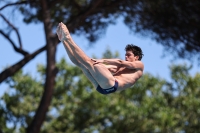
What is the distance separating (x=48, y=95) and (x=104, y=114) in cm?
688

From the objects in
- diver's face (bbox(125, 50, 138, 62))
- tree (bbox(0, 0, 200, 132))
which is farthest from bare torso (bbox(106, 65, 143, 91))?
tree (bbox(0, 0, 200, 132))

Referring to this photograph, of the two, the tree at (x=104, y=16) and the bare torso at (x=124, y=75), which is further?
the tree at (x=104, y=16)

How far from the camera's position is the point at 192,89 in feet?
62.6

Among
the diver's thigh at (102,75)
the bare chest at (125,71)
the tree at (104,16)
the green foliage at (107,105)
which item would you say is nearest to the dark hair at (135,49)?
the bare chest at (125,71)

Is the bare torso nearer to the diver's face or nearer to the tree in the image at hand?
the diver's face

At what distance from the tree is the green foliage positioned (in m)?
5.46

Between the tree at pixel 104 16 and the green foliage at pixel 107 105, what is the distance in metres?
5.46

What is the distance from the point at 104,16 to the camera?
46.2ft

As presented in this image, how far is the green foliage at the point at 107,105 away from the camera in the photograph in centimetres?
1828

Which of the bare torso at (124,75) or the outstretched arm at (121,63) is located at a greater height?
the outstretched arm at (121,63)

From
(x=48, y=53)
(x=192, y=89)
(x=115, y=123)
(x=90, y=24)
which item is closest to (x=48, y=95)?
(x=48, y=53)

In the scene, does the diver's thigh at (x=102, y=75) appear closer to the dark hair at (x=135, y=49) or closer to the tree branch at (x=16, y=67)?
the dark hair at (x=135, y=49)

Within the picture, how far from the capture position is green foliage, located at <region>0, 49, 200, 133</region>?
18281mm

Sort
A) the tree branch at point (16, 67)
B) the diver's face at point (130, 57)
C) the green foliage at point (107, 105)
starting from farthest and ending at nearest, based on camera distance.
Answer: the green foliage at point (107, 105)
the tree branch at point (16, 67)
the diver's face at point (130, 57)
